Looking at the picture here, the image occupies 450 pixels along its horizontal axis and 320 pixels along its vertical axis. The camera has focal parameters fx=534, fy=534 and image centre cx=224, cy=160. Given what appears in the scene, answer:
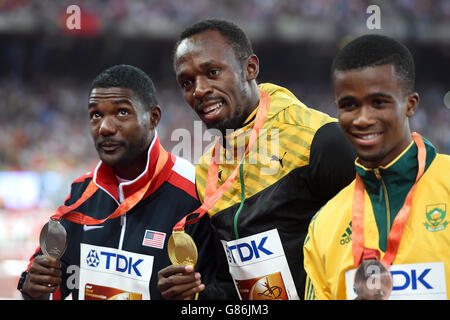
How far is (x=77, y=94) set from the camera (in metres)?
16.5

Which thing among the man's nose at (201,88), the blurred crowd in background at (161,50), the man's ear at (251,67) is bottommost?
the man's nose at (201,88)

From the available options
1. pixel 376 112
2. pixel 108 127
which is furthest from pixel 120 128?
pixel 376 112

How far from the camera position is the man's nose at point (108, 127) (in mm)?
2621

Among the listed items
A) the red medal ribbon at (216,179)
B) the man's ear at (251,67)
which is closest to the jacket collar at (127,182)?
the red medal ribbon at (216,179)

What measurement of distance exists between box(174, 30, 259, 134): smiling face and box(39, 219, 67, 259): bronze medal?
2.74 ft

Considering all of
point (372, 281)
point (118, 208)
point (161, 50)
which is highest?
point (161, 50)

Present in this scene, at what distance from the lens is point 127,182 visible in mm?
2691

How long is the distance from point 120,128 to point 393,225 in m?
1.45

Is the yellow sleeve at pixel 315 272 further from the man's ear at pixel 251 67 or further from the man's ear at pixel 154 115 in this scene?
the man's ear at pixel 154 115

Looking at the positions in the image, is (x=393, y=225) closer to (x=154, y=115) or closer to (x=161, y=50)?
(x=154, y=115)

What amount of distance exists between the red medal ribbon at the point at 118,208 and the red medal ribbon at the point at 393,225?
3.73 feet

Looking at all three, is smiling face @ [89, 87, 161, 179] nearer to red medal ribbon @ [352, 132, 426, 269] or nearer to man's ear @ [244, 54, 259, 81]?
man's ear @ [244, 54, 259, 81]
